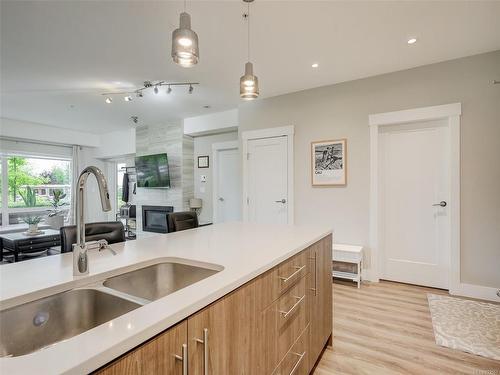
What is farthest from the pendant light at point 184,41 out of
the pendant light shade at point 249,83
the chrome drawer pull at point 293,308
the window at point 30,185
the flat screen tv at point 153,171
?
the window at point 30,185

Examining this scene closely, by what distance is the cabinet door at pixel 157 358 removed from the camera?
0.57 m

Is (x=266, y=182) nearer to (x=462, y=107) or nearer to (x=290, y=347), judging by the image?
(x=462, y=107)

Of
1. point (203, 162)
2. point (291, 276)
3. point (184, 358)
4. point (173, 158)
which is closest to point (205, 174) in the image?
point (203, 162)

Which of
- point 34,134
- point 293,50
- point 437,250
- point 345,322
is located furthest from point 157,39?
point 34,134

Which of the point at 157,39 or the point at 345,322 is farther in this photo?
the point at 157,39

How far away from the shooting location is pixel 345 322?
7.74 ft

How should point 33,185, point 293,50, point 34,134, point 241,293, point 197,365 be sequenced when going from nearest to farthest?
point 197,365, point 241,293, point 293,50, point 34,134, point 33,185

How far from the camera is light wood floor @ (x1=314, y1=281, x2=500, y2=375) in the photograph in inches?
69.6

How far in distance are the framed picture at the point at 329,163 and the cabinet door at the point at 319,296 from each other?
5.90 ft

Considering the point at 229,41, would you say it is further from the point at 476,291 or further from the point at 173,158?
the point at 476,291

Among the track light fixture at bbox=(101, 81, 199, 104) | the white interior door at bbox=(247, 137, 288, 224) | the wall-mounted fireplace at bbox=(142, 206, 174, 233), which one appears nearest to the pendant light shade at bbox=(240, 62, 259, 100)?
the track light fixture at bbox=(101, 81, 199, 104)

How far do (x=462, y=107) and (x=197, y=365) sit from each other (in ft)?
11.7

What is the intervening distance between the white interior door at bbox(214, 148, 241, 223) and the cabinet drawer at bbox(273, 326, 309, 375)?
11.6 ft

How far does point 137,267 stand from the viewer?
1.20 metres
